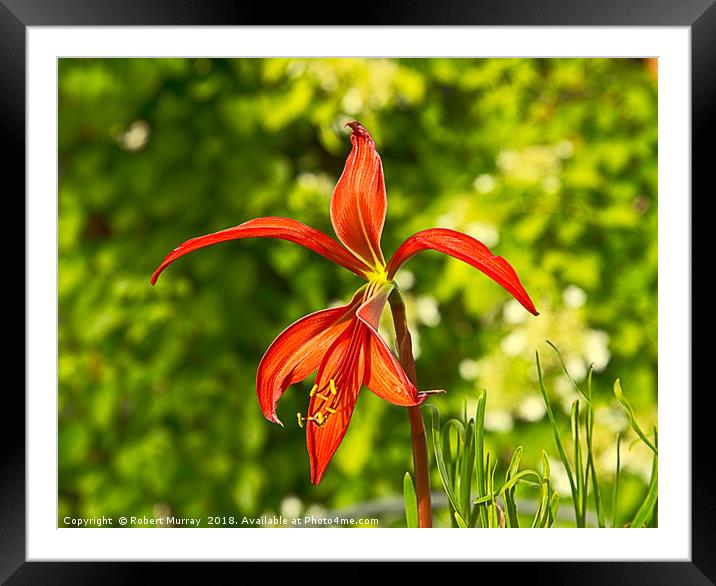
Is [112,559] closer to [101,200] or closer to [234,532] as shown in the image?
[234,532]

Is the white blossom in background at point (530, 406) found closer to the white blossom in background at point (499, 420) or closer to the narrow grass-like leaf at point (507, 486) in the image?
the white blossom in background at point (499, 420)

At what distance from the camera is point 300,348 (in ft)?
1.38

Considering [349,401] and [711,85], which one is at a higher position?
[711,85]

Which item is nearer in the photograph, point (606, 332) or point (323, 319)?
point (323, 319)

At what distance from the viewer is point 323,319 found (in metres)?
0.42

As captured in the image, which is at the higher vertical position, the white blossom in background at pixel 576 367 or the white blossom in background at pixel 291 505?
the white blossom in background at pixel 576 367

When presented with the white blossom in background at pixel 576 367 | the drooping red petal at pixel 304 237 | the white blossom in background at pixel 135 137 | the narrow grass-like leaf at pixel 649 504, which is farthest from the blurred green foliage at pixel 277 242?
the drooping red petal at pixel 304 237

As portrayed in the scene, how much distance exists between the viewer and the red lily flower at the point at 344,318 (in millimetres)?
403

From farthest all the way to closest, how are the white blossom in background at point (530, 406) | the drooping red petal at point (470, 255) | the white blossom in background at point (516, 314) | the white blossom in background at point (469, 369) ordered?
the white blossom in background at point (469, 369), the white blossom in background at point (516, 314), the white blossom in background at point (530, 406), the drooping red petal at point (470, 255)

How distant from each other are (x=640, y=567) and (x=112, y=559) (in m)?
0.36

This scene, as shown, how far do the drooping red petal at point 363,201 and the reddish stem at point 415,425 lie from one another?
0.03 metres

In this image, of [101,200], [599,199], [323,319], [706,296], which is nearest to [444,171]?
[599,199]

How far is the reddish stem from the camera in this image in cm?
41

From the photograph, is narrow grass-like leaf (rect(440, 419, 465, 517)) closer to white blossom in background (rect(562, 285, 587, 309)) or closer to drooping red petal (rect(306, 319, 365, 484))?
drooping red petal (rect(306, 319, 365, 484))
